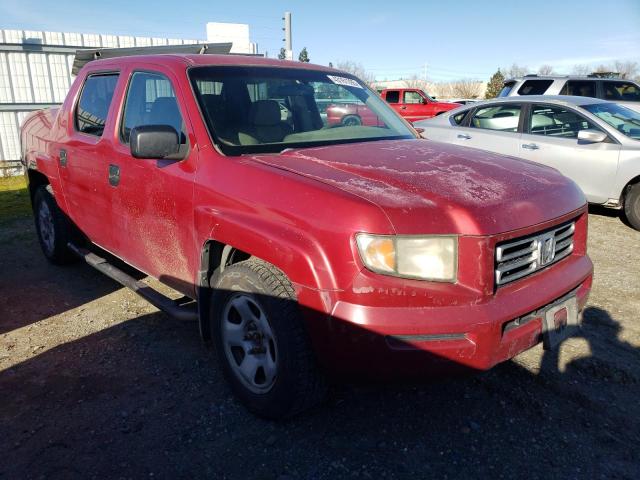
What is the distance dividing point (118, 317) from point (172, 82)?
197 centimetres

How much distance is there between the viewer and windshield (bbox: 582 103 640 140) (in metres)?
6.71

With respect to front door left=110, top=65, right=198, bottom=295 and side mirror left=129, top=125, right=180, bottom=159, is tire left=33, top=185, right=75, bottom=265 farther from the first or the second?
side mirror left=129, top=125, right=180, bottom=159

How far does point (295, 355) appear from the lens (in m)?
2.37

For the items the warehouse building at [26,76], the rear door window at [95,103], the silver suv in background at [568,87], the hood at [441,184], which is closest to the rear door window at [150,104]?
the rear door window at [95,103]

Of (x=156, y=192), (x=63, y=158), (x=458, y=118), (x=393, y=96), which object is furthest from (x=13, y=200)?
(x=393, y=96)

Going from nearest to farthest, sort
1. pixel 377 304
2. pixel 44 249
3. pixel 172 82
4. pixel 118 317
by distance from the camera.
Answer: pixel 377 304 < pixel 172 82 < pixel 118 317 < pixel 44 249

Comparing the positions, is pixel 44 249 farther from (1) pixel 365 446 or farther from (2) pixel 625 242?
(2) pixel 625 242

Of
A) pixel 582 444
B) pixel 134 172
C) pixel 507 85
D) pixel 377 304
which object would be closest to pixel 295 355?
pixel 377 304

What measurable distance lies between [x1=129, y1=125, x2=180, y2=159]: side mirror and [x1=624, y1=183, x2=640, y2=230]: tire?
6009mm

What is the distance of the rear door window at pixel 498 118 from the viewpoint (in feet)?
24.4

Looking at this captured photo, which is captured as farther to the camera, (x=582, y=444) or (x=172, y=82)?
(x=172, y=82)

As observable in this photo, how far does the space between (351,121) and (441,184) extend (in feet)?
4.62

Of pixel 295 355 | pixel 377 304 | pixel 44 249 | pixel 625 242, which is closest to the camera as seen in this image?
pixel 377 304

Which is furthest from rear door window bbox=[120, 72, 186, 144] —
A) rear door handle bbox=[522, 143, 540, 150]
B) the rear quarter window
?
the rear quarter window
